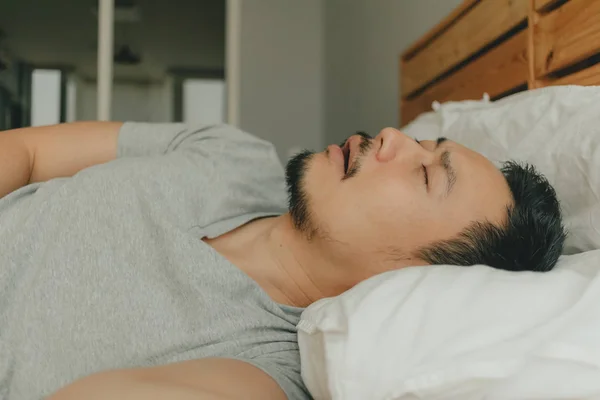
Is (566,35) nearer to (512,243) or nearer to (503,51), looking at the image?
(503,51)

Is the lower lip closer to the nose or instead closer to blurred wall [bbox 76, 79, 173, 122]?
the nose

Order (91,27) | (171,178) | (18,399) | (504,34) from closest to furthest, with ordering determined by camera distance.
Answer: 1. (18,399)
2. (171,178)
3. (504,34)
4. (91,27)

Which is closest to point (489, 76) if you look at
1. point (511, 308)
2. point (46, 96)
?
point (511, 308)

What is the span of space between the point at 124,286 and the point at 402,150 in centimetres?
47

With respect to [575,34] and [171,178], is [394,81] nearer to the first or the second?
[575,34]

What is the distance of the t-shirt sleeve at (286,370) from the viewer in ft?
2.19

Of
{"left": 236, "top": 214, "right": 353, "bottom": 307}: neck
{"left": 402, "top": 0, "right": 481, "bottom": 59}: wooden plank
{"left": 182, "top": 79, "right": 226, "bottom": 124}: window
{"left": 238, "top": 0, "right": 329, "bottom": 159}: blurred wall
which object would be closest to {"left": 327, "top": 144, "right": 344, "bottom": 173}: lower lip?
{"left": 236, "top": 214, "right": 353, "bottom": 307}: neck

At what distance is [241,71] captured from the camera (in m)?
2.86

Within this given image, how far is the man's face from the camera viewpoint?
82 cm

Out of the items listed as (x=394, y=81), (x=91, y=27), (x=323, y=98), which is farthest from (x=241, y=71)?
(x=394, y=81)

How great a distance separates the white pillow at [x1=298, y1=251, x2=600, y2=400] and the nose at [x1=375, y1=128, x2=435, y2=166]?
10.4 inches

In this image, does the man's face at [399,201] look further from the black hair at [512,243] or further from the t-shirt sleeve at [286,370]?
the t-shirt sleeve at [286,370]

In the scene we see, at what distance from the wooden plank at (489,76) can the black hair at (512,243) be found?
1.27 feet

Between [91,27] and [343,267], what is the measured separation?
2.09m
